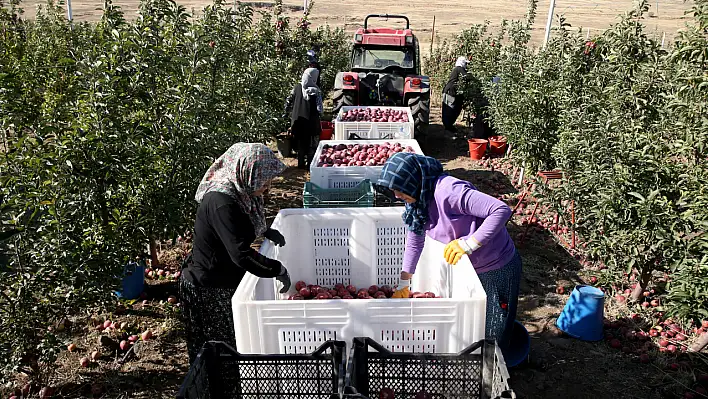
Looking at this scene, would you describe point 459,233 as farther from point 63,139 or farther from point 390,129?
point 390,129

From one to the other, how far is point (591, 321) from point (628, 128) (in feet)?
5.34

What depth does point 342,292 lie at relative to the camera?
10.4 feet

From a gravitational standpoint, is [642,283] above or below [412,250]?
below

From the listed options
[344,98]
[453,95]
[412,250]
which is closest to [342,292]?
[412,250]

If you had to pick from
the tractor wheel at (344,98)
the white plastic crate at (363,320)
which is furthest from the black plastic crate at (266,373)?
the tractor wheel at (344,98)

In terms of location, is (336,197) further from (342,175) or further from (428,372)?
(428,372)

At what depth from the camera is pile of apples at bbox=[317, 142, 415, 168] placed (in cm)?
533

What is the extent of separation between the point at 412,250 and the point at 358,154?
2618 mm

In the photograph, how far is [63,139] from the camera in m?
3.15

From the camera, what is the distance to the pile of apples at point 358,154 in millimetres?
5326

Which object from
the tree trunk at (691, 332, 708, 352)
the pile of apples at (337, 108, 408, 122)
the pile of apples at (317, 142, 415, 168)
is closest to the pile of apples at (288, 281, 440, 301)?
the pile of apples at (317, 142, 415, 168)

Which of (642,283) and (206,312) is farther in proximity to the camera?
(642,283)

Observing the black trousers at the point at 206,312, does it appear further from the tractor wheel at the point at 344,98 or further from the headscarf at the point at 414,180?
the tractor wheel at the point at 344,98

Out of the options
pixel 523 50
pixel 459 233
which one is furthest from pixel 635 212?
pixel 523 50
